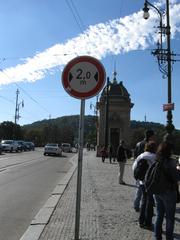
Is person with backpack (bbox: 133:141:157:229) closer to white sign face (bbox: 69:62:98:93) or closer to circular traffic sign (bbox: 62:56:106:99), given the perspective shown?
circular traffic sign (bbox: 62:56:106:99)

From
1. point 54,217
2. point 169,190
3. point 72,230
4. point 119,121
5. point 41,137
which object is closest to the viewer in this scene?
point 169,190

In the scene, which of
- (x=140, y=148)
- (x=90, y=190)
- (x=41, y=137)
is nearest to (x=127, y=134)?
(x=90, y=190)

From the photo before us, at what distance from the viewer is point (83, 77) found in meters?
7.88

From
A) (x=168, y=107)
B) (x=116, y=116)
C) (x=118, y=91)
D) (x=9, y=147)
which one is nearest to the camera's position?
(x=168, y=107)

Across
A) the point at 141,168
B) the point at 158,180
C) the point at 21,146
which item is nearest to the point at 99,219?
the point at 141,168

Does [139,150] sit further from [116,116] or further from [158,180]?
[116,116]

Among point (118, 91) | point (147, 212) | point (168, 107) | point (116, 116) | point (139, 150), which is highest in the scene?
point (118, 91)

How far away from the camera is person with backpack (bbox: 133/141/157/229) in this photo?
863 cm

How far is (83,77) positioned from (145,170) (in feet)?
6.80

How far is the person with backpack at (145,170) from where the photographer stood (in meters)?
8.63

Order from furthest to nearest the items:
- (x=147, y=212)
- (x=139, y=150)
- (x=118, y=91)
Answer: (x=118, y=91)
(x=139, y=150)
(x=147, y=212)

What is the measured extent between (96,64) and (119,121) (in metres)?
59.4

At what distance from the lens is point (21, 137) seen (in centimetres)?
12875

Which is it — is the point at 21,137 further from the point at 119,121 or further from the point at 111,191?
the point at 111,191
